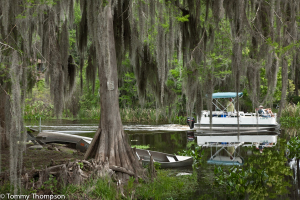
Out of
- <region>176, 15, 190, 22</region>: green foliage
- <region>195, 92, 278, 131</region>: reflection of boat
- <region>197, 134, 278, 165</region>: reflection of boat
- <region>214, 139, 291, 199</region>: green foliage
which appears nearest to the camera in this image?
<region>214, 139, 291, 199</region>: green foliage

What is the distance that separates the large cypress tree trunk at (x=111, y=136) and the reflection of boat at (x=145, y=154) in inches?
46.2

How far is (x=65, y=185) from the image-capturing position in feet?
20.2

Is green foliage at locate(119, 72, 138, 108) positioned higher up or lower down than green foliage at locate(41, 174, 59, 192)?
higher up

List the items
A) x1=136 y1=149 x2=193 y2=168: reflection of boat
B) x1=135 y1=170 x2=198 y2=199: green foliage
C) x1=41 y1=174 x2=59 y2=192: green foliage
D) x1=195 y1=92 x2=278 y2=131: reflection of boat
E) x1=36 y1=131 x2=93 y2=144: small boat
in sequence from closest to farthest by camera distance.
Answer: x1=41 y1=174 x2=59 y2=192: green foliage, x1=135 y1=170 x2=198 y2=199: green foliage, x1=136 y1=149 x2=193 y2=168: reflection of boat, x1=36 y1=131 x2=93 y2=144: small boat, x1=195 y1=92 x2=278 y2=131: reflection of boat

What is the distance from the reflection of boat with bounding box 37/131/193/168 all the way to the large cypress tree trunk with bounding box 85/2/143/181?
117 cm

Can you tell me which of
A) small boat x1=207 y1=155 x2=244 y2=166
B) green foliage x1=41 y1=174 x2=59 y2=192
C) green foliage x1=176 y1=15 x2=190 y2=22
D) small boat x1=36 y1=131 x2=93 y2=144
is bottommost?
small boat x1=207 y1=155 x2=244 y2=166

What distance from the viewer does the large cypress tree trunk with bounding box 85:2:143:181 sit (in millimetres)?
7332

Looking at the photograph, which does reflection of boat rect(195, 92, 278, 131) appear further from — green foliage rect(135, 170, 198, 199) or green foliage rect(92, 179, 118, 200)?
green foliage rect(92, 179, 118, 200)

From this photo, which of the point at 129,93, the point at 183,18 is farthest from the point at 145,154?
the point at 129,93

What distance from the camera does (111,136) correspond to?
24.7 ft

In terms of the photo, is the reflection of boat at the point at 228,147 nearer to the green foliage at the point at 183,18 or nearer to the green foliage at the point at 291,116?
the green foliage at the point at 183,18

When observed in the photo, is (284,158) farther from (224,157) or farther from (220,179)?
(220,179)

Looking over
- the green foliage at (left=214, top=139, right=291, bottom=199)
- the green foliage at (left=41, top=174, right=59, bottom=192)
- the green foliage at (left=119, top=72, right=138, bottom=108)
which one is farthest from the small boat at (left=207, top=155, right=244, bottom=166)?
the green foliage at (left=119, top=72, right=138, bottom=108)

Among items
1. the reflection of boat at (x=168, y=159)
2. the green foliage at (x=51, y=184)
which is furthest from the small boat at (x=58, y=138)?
the green foliage at (x=51, y=184)
